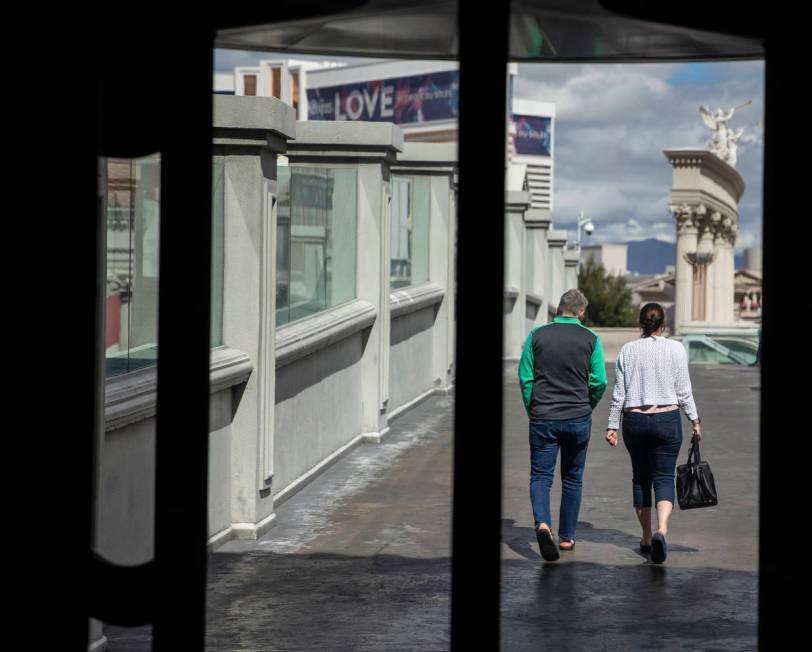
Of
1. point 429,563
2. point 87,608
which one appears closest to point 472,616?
point 87,608

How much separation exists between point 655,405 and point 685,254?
4845cm

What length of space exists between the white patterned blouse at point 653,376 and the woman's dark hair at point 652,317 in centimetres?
8

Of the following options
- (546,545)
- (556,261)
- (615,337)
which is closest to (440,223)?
(546,545)

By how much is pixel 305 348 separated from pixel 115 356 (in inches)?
141

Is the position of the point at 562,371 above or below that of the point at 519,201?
below

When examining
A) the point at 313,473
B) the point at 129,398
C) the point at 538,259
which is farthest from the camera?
the point at 538,259

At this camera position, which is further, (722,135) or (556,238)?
(722,135)

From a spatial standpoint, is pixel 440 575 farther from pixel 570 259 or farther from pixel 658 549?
pixel 570 259

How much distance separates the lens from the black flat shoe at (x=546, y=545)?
25.6ft

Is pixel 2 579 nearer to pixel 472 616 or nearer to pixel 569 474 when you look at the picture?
pixel 472 616

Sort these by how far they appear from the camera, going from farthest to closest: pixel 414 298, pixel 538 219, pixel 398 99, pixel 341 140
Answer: pixel 398 99 < pixel 538 219 < pixel 414 298 < pixel 341 140

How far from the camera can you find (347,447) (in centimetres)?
1209

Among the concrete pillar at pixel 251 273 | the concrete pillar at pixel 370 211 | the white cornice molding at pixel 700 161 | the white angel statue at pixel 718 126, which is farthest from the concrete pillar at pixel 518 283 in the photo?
the white angel statue at pixel 718 126

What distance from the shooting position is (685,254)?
55156mm
